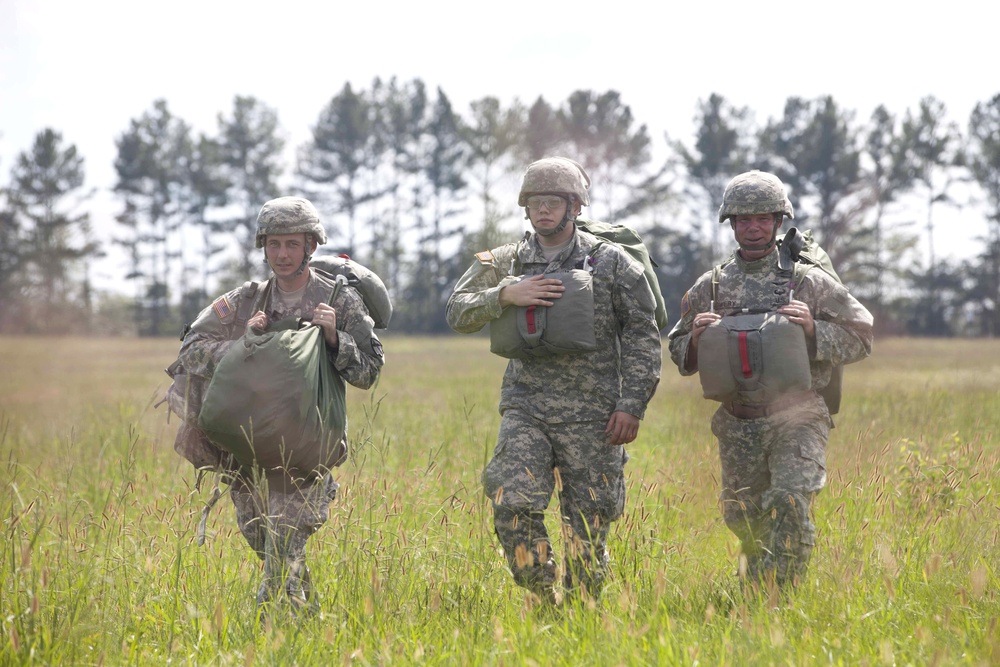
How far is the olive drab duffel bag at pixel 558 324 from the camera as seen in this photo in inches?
191

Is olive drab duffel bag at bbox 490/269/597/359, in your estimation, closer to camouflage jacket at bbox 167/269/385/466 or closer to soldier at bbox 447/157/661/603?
soldier at bbox 447/157/661/603

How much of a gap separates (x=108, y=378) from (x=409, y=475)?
2086cm

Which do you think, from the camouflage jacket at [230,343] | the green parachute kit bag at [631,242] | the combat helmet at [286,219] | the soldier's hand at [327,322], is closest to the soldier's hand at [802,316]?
the green parachute kit bag at [631,242]

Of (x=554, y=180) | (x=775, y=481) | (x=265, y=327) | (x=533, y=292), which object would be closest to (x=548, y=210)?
(x=554, y=180)

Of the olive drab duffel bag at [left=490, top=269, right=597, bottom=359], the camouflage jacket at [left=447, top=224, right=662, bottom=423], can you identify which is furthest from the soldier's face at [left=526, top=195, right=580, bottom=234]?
the olive drab duffel bag at [left=490, top=269, right=597, bottom=359]

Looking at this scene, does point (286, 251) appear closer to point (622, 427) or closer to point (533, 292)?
point (533, 292)

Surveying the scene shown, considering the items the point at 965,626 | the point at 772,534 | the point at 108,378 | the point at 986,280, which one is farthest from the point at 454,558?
the point at 986,280

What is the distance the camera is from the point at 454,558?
502 cm

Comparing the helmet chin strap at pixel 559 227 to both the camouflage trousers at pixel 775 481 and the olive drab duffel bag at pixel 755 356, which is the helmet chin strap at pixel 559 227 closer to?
the olive drab duffel bag at pixel 755 356

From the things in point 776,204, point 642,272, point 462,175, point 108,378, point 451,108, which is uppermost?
point 451,108

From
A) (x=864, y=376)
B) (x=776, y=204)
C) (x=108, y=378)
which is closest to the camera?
(x=776, y=204)

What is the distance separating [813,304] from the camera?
5156 mm

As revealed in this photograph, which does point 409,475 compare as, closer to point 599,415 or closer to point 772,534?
point 599,415

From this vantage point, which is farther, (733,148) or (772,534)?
(733,148)
